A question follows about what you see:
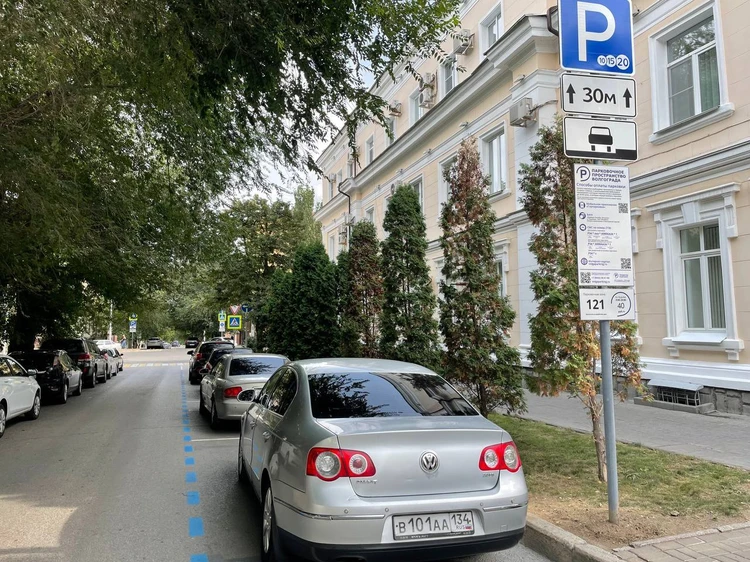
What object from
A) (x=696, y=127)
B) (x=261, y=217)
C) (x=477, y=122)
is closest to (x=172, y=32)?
(x=696, y=127)

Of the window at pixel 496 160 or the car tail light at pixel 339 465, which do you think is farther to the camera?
the window at pixel 496 160

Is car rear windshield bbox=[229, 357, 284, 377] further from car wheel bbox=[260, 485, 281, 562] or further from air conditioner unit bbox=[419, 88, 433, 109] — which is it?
air conditioner unit bbox=[419, 88, 433, 109]

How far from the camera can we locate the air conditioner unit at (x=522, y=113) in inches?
606

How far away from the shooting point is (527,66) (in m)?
15.9

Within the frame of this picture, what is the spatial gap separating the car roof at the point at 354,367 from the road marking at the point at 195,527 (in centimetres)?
175

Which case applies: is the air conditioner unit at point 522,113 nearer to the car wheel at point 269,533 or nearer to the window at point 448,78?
the window at point 448,78

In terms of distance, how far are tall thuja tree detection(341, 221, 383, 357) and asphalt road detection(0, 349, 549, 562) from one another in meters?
4.41

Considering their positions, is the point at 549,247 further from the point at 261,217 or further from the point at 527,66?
the point at 261,217

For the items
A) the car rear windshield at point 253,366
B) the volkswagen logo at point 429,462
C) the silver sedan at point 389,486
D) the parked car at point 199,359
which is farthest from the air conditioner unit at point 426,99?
the volkswagen logo at point 429,462

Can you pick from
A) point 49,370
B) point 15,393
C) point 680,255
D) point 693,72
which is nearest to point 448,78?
point 693,72

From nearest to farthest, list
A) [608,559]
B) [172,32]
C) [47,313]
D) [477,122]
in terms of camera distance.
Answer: [608,559] < [172,32] < [477,122] < [47,313]

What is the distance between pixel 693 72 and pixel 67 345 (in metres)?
20.7

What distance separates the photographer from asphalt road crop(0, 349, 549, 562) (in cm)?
486

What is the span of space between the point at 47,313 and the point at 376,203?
604 inches
